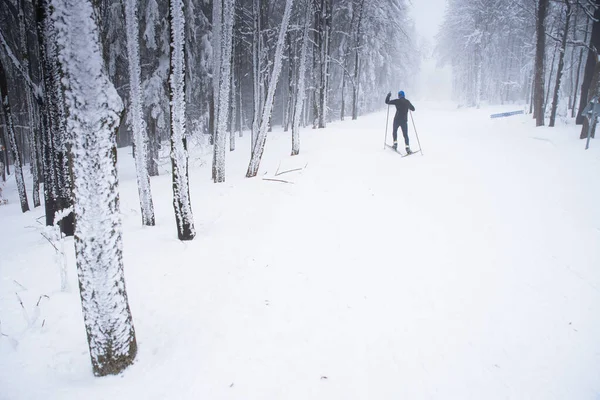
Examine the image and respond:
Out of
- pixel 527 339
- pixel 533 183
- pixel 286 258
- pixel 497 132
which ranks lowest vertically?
pixel 527 339

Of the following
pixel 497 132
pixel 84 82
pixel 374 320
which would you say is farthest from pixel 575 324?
pixel 497 132

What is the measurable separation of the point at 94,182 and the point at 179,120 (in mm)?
2687

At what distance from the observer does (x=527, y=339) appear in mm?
3080

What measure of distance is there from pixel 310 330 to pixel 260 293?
0.85 metres

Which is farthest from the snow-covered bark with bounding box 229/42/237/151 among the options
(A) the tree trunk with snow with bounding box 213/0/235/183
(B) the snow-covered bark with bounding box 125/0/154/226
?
(B) the snow-covered bark with bounding box 125/0/154/226

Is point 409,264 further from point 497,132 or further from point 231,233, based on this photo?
point 497,132

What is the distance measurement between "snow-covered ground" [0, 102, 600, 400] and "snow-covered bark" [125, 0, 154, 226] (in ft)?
2.02

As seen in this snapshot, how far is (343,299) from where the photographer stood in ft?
11.7

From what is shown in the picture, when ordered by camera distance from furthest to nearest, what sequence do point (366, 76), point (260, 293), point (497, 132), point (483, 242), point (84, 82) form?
point (366, 76)
point (497, 132)
point (483, 242)
point (260, 293)
point (84, 82)

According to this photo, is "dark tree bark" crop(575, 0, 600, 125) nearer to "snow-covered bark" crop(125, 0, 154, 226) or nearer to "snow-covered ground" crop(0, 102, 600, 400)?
"snow-covered ground" crop(0, 102, 600, 400)

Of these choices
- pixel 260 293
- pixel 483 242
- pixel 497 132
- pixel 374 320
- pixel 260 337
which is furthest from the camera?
pixel 497 132

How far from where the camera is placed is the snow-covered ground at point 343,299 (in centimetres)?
250

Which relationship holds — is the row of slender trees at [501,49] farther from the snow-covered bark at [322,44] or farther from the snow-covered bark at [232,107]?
the snow-covered bark at [232,107]

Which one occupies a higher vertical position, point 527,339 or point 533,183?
point 533,183
